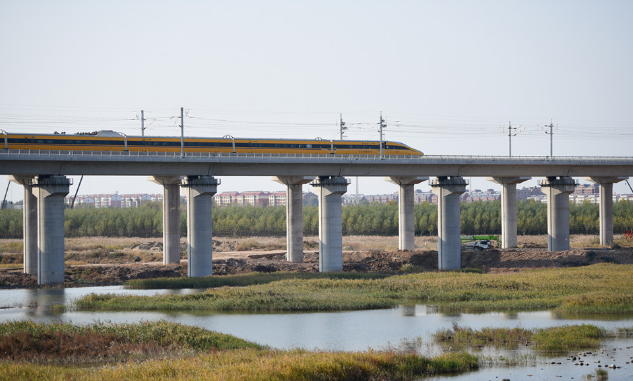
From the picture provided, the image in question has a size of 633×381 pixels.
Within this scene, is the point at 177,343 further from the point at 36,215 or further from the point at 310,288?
the point at 36,215

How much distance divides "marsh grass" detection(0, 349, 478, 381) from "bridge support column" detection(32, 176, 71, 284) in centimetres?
3685

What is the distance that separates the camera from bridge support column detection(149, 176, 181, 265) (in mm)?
76438

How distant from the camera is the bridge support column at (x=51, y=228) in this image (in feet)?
204

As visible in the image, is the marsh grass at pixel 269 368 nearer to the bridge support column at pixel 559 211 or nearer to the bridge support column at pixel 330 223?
the bridge support column at pixel 330 223

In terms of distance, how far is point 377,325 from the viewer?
38.1 meters

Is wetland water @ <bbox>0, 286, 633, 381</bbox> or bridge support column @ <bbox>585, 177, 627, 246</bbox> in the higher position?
bridge support column @ <bbox>585, 177, 627, 246</bbox>

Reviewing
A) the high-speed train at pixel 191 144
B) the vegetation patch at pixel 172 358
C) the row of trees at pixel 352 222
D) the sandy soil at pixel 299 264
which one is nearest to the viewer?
the vegetation patch at pixel 172 358

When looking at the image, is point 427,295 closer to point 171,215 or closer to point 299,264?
point 299,264

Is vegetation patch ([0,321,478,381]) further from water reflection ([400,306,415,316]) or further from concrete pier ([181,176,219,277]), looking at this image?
concrete pier ([181,176,219,277])

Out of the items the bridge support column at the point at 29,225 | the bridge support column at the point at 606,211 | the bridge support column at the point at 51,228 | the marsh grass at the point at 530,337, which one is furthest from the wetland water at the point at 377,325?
the bridge support column at the point at 606,211

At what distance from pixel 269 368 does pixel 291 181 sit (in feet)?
183

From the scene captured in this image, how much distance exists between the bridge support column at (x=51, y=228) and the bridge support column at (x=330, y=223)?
24897 millimetres

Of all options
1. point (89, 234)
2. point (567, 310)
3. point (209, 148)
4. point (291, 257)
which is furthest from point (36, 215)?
point (89, 234)

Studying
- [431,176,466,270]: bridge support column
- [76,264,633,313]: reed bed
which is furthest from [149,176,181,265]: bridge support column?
[431,176,466,270]: bridge support column
